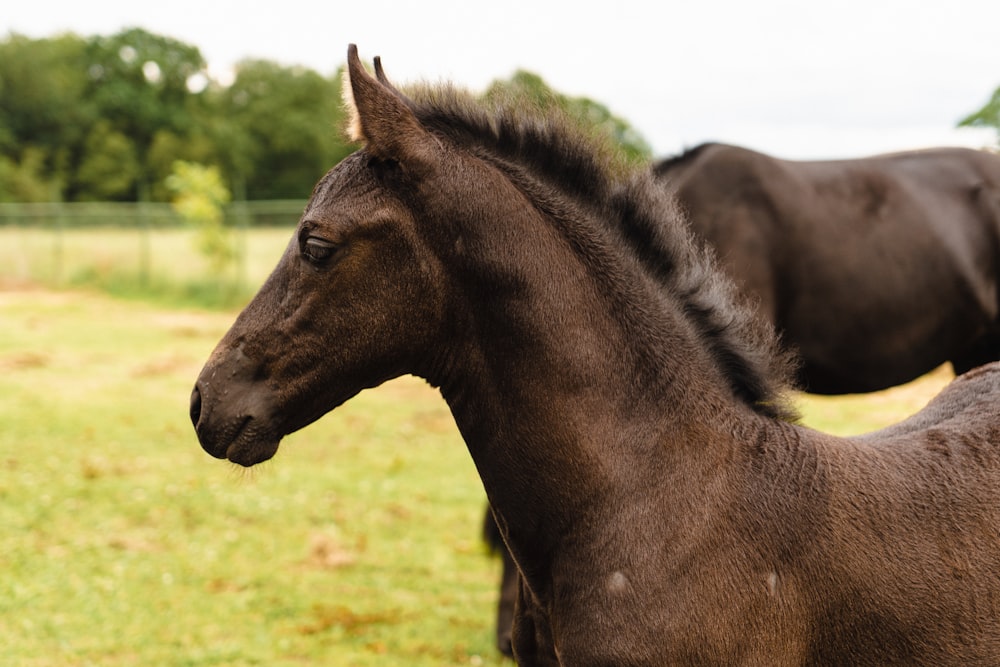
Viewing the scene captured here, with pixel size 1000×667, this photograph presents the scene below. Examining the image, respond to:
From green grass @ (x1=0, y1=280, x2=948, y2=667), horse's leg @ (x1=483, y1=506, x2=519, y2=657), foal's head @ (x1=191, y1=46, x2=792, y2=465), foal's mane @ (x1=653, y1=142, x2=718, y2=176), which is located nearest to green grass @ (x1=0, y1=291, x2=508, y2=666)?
green grass @ (x1=0, y1=280, x2=948, y2=667)

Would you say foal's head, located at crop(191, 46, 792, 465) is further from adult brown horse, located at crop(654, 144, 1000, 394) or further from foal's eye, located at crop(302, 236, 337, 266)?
adult brown horse, located at crop(654, 144, 1000, 394)

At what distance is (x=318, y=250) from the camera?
2.24 metres

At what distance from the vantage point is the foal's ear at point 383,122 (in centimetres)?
217

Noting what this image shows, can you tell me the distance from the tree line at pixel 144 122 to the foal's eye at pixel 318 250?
130 feet

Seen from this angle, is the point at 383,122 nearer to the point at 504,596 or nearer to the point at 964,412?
the point at 964,412

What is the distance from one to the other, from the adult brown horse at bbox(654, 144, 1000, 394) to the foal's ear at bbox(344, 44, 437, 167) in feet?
9.70

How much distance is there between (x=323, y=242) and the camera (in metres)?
2.23

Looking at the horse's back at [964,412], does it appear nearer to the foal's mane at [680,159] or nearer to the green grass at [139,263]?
the foal's mane at [680,159]

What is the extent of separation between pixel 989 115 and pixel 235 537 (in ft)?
23.0

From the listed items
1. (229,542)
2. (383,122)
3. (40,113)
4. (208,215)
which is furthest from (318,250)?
(40,113)

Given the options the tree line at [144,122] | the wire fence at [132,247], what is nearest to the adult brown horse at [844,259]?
the wire fence at [132,247]

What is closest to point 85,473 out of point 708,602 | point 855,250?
point 855,250

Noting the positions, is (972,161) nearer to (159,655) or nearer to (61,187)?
(159,655)

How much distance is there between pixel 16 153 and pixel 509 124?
54809 millimetres
